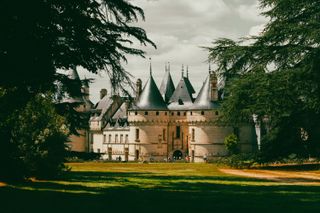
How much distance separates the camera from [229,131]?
59.4 meters

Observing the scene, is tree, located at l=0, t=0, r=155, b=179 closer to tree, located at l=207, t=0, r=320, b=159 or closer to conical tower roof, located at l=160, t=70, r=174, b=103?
tree, located at l=207, t=0, r=320, b=159

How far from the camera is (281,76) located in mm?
20391

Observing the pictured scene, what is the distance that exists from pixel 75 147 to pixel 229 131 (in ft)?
89.9

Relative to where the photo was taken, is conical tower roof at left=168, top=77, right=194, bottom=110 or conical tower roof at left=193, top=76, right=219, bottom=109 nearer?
conical tower roof at left=193, top=76, right=219, bottom=109

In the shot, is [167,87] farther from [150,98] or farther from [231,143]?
[231,143]

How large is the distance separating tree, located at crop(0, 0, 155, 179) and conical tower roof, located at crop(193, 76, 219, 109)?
44870 mm

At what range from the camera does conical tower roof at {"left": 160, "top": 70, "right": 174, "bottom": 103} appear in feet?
218

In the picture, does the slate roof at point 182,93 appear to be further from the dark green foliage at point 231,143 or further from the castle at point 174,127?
the dark green foliage at point 231,143

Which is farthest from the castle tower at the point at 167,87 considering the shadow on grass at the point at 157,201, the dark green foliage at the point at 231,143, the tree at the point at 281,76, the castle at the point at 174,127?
the shadow on grass at the point at 157,201

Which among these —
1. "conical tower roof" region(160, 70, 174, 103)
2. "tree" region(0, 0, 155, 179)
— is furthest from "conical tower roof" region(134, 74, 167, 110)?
"tree" region(0, 0, 155, 179)

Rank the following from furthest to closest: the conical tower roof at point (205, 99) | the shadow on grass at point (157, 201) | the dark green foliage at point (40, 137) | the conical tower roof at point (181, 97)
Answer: the conical tower roof at point (181, 97), the conical tower roof at point (205, 99), the dark green foliage at point (40, 137), the shadow on grass at point (157, 201)

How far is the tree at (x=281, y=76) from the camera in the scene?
20234mm

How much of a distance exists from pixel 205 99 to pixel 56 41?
48.0 metres

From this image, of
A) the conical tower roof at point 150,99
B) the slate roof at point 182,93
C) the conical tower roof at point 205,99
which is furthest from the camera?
the slate roof at point 182,93
